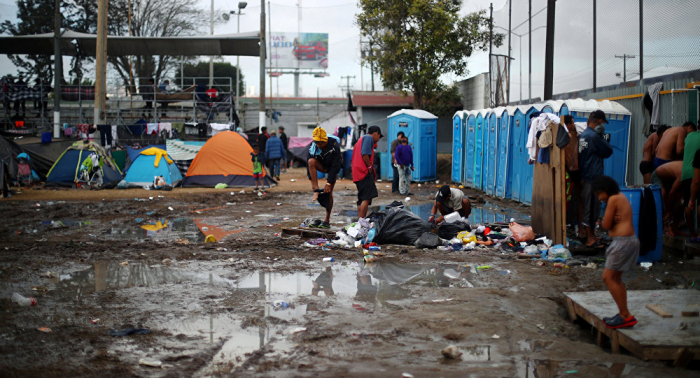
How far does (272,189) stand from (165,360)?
44.7 ft

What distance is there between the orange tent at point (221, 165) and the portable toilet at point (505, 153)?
7.48 metres

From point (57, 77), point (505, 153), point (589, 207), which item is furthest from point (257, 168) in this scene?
point (57, 77)

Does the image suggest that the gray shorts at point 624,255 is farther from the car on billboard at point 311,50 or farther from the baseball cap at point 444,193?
the car on billboard at point 311,50

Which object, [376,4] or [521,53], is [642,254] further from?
[376,4]

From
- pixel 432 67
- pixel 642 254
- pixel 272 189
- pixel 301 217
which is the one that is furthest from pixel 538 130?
pixel 432 67

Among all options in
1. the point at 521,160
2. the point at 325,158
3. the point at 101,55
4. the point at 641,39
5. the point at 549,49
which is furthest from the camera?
the point at 101,55

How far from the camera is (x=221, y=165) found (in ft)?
59.4

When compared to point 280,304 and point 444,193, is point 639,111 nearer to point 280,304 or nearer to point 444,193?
point 444,193

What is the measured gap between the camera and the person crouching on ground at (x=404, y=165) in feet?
51.8

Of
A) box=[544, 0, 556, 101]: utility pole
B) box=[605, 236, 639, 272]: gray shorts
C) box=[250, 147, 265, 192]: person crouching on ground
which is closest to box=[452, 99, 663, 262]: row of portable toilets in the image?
box=[544, 0, 556, 101]: utility pole

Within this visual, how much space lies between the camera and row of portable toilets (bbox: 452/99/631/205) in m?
10.7

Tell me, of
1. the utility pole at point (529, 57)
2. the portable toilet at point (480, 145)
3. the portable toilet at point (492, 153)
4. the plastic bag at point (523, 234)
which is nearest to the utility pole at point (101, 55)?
the portable toilet at point (480, 145)

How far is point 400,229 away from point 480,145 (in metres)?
8.51

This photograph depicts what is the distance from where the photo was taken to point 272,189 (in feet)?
57.5
